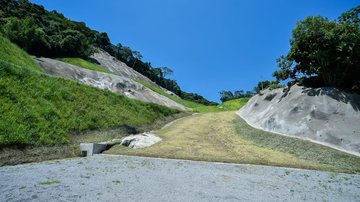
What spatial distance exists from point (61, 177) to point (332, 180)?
10843 millimetres

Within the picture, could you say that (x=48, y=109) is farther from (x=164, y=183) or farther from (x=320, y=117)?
(x=320, y=117)

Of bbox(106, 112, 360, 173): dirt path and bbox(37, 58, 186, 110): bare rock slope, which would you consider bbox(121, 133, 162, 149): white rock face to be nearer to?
bbox(106, 112, 360, 173): dirt path

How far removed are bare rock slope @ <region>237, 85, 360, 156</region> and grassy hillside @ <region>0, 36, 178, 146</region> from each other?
13076 mm

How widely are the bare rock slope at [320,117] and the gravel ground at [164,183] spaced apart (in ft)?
17.7

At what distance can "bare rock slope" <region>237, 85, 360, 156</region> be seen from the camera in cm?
1731

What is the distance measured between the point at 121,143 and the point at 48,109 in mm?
5220

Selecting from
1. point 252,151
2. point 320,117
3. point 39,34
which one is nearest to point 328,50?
Answer: point 320,117

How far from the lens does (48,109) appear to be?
56.0 feet

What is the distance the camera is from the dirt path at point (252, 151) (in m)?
14.7

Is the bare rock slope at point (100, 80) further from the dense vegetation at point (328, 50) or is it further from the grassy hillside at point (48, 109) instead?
the dense vegetation at point (328, 50)

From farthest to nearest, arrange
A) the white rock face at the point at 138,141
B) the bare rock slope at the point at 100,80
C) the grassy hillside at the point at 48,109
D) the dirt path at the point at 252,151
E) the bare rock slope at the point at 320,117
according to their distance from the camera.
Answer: the bare rock slope at the point at 100,80
the white rock face at the point at 138,141
the bare rock slope at the point at 320,117
the dirt path at the point at 252,151
the grassy hillside at the point at 48,109

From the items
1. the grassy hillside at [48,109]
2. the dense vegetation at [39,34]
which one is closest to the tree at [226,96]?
the dense vegetation at [39,34]

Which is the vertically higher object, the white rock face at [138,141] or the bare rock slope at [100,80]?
the bare rock slope at [100,80]

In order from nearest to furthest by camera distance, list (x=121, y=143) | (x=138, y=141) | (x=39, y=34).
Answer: (x=121, y=143) < (x=138, y=141) < (x=39, y=34)
